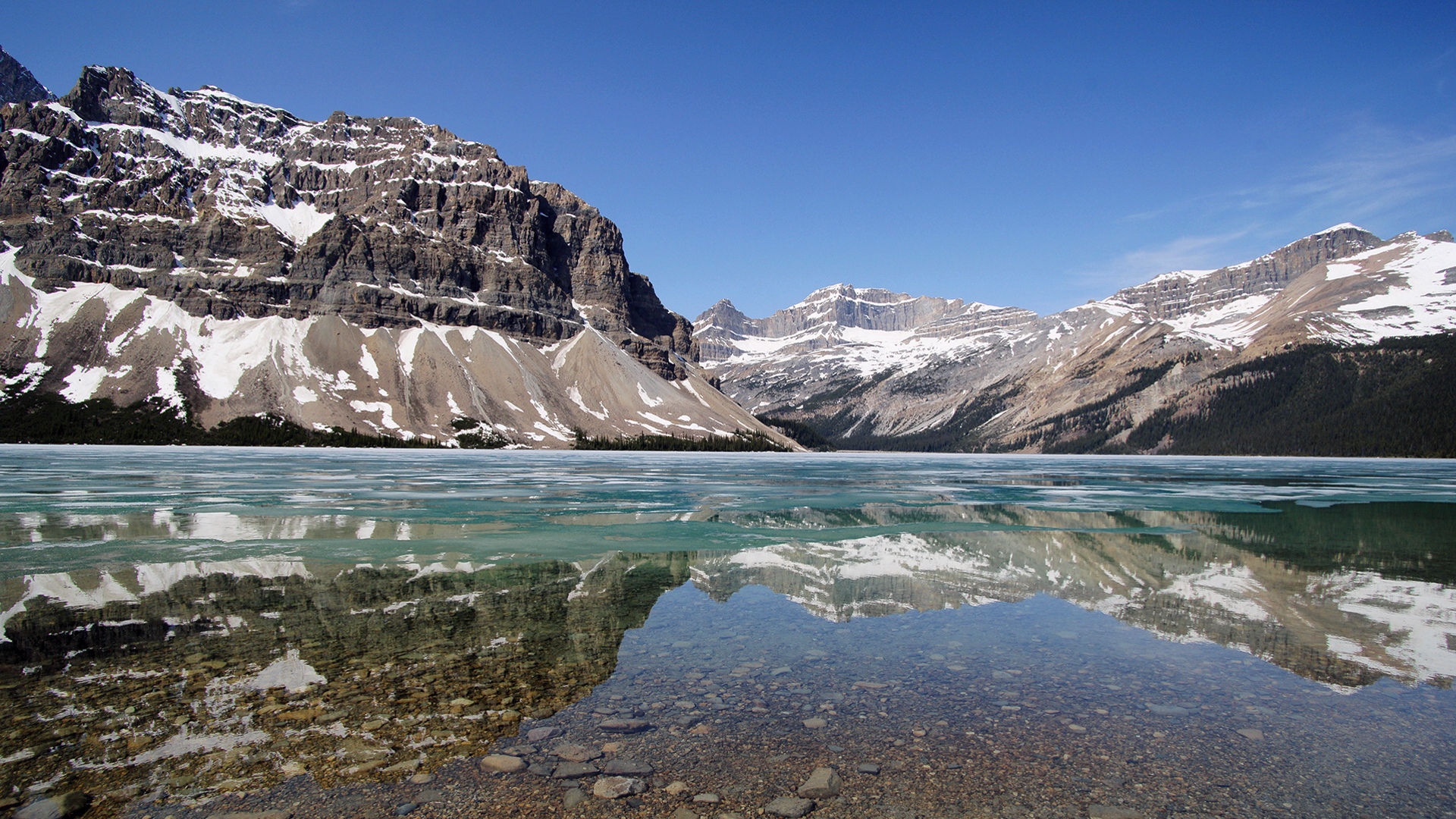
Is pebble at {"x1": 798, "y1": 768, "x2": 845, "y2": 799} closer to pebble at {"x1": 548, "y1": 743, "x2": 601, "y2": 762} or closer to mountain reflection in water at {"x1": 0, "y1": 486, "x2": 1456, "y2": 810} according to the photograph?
pebble at {"x1": 548, "y1": 743, "x2": 601, "y2": 762}

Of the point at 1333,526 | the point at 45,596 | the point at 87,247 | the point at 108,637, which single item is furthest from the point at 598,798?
the point at 87,247

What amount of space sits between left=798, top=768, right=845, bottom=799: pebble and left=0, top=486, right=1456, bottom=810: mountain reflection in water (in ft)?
12.1

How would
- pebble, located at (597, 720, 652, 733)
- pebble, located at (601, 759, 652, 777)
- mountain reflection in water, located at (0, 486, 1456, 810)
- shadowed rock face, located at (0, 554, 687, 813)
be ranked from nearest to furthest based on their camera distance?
pebble, located at (601, 759, 652, 777)
shadowed rock face, located at (0, 554, 687, 813)
mountain reflection in water, located at (0, 486, 1456, 810)
pebble, located at (597, 720, 652, 733)

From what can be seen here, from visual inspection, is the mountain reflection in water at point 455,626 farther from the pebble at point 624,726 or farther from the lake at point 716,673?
the pebble at point 624,726

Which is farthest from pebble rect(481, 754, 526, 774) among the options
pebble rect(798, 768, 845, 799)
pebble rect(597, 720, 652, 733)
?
pebble rect(798, 768, 845, 799)

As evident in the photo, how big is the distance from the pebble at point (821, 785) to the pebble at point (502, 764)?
3.03 m

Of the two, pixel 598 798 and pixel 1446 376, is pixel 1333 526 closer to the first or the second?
pixel 598 798

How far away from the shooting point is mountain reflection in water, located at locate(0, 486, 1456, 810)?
8.48 meters

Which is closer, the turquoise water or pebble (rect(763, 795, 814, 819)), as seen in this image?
pebble (rect(763, 795, 814, 819))

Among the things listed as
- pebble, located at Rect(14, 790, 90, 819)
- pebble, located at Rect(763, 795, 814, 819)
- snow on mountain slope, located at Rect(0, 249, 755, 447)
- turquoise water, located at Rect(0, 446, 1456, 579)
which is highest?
snow on mountain slope, located at Rect(0, 249, 755, 447)

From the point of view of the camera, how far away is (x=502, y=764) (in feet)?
26.6

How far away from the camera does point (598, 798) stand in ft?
24.2

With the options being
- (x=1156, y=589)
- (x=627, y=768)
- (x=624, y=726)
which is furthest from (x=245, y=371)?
(x=627, y=768)

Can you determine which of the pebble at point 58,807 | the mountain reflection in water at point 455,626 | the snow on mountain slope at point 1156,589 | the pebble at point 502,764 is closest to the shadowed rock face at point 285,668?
the mountain reflection in water at point 455,626
